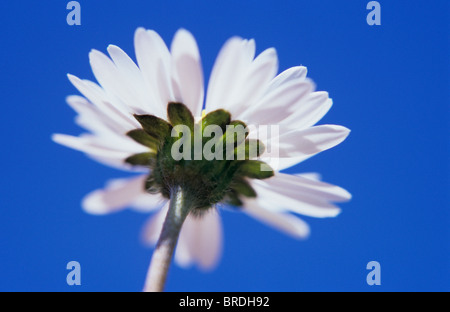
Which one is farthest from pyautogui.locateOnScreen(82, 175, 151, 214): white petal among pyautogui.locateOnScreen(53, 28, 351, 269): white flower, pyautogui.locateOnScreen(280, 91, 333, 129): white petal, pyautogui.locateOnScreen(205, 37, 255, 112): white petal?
pyautogui.locateOnScreen(280, 91, 333, 129): white petal

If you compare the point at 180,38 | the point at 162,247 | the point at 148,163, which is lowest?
the point at 162,247

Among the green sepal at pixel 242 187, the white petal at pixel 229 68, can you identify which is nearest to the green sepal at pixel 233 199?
the green sepal at pixel 242 187

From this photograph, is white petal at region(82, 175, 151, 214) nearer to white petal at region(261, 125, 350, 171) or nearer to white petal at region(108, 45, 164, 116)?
white petal at region(108, 45, 164, 116)

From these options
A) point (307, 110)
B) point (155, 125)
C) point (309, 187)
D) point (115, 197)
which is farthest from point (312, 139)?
point (115, 197)

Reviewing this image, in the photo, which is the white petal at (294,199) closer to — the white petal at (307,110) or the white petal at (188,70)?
the white petal at (307,110)
